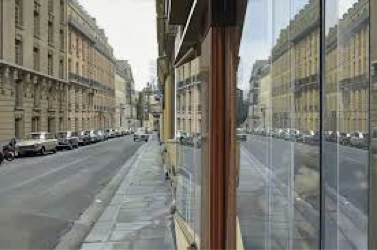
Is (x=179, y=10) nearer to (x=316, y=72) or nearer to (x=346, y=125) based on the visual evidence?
(x=316, y=72)

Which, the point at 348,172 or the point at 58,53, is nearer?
the point at 348,172

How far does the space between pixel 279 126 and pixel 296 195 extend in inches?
13.4

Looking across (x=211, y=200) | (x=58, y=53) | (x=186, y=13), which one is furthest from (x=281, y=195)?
(x=58, y=53)

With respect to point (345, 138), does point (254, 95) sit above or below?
above

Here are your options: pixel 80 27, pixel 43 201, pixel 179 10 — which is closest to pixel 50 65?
pixel 80 27

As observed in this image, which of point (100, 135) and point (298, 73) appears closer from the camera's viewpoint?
point (298, 73)

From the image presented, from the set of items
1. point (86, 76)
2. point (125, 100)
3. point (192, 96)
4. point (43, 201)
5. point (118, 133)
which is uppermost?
point (86, 76)

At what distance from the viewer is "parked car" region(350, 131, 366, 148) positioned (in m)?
1.12

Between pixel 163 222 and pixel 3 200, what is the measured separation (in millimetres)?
5819

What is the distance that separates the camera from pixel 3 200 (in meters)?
13.7

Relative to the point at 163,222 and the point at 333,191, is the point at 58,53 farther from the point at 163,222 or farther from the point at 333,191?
the point at 333,191

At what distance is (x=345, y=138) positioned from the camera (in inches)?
48.0

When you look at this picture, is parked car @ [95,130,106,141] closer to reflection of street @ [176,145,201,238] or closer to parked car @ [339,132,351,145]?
reflection of street @ [176,145,201,238]

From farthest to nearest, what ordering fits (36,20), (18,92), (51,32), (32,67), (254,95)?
(51,32) → (36,20) → (32,67) → (18,92) → (254,95)
